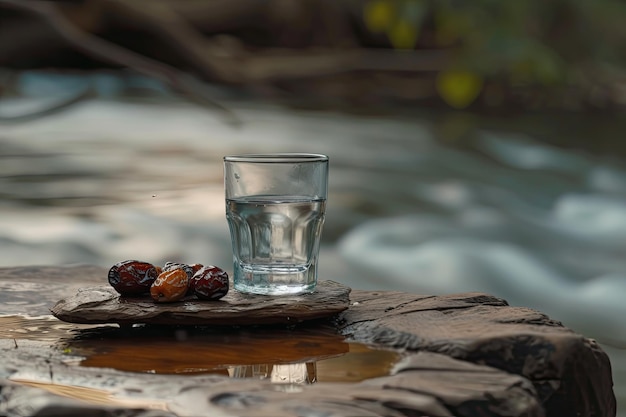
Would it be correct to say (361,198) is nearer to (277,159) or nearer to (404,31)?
(404,31)

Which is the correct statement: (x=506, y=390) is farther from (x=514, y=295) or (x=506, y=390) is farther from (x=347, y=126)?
(x=347, y=126)

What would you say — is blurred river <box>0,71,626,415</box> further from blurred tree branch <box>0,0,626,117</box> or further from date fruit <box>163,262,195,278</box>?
date fruit <box>163,262,195,278</box>

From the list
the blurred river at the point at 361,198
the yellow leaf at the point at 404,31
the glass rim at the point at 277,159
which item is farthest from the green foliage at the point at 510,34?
the glass rim at the point at 277,159

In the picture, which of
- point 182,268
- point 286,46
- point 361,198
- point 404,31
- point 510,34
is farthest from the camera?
point 286,46

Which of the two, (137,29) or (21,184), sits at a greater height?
(137,29)

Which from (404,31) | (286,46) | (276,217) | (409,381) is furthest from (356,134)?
(409,381)

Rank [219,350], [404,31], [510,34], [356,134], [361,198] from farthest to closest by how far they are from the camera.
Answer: [356,134] < [361,198] < [510,34] < [404,31] < [219,350]

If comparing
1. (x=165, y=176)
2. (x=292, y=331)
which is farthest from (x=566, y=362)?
(x=165, y=176)
